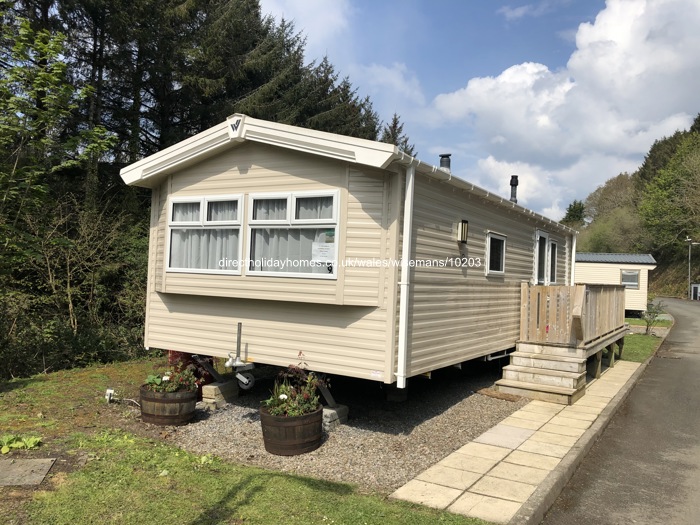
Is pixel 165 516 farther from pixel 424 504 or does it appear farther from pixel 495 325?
pixel 495 325

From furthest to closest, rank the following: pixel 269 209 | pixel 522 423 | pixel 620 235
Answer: pixel 620 235 → pixel 522 423 → pixel 269 209

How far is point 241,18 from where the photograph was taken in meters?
17.1

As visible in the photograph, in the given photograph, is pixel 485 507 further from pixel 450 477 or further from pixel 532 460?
pixel 532 460

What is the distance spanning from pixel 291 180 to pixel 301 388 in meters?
2.44

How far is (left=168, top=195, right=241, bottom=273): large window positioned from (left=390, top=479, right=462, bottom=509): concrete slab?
3.44 metres

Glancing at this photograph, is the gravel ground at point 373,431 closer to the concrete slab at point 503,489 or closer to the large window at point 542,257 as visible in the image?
the concrete slab at point 503,489

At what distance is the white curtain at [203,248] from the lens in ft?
22.5

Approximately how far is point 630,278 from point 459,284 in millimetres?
20982

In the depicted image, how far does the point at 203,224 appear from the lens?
278 inches

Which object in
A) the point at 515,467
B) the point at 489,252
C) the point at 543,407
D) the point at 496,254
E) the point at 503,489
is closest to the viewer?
the point at 503,489

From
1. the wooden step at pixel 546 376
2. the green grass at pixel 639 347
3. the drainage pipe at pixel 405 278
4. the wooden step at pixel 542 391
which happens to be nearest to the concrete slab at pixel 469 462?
the drainage pipe at pixel 405 278

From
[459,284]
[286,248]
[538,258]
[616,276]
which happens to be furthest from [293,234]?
[616,276]

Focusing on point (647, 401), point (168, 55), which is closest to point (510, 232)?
point (647, 401)

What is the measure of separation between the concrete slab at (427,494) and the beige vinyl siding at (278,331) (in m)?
1.42
